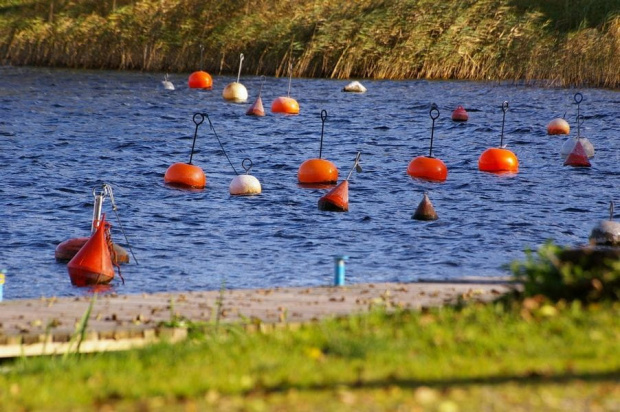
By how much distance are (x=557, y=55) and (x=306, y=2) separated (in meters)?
11.6

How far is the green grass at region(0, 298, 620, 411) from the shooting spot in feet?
20.5

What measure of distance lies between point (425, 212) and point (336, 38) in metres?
23.3

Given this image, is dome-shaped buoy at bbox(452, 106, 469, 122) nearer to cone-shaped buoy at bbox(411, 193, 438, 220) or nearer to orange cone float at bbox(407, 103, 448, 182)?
orange cone float at bbox(407, 103, 448, 182)

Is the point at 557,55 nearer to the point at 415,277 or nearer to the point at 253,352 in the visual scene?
the point at 415,277

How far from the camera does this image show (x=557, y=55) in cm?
4009

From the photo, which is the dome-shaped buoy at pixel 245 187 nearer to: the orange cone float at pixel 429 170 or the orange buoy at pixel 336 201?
the orange buoy at pixel 336 201

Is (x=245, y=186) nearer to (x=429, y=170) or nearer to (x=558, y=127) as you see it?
(x=429, y=170)

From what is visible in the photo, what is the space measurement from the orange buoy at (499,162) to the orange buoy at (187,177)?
20.9ft

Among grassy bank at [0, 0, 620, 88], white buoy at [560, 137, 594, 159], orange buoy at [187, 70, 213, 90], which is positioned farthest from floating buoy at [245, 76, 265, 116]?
→ white buoy at [560, 137, 594, 159]

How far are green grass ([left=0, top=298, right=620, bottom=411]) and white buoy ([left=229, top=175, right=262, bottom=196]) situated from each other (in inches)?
517

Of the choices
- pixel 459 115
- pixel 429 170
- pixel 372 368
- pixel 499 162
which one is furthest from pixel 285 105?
pixel 372 368

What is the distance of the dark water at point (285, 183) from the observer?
15.7 m

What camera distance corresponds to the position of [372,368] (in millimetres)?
6895

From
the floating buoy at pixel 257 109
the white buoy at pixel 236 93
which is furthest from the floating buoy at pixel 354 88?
the floating buoy at pixel 257 109
